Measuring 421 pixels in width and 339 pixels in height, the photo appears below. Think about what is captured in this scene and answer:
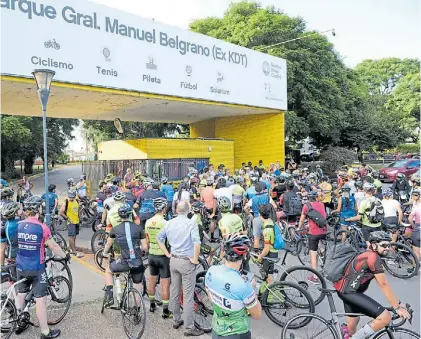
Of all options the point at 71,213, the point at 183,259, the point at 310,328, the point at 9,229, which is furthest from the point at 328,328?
the point at 71,213

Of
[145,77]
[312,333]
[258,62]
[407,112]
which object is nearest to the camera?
[312,333]

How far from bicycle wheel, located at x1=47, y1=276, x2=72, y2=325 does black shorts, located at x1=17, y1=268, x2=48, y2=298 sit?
1.83ft

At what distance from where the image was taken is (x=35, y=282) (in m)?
4.83

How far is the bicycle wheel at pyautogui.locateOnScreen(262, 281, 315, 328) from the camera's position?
5.15 meters

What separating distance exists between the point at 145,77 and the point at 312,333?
40.7 ft

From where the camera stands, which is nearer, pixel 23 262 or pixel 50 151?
pixel 23 262

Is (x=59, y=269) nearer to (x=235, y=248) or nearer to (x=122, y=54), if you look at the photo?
(x=235, y=248)

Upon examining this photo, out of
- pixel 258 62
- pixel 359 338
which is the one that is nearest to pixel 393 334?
pixel 359 338

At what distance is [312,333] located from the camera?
4.50 m

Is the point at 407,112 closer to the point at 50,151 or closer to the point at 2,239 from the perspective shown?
the point at 50,151

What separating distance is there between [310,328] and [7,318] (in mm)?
3825

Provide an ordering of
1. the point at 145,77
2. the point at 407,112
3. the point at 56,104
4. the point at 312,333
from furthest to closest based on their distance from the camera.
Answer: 1. the point at 407,112
2. the point at 56,104
3. the point at 145,77
4. the point at 312,333

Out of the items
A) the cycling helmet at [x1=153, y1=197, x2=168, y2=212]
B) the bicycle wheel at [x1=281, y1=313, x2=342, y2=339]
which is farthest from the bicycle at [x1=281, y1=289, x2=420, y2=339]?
the cycling helmet at [x1=153, y1=197, x2=168, y2=212]

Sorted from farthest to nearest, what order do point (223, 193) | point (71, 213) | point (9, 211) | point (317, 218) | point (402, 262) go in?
point (223, 193) → point (71, 213) → point (402, 262) → point (317, 218) → point (9, 211)
